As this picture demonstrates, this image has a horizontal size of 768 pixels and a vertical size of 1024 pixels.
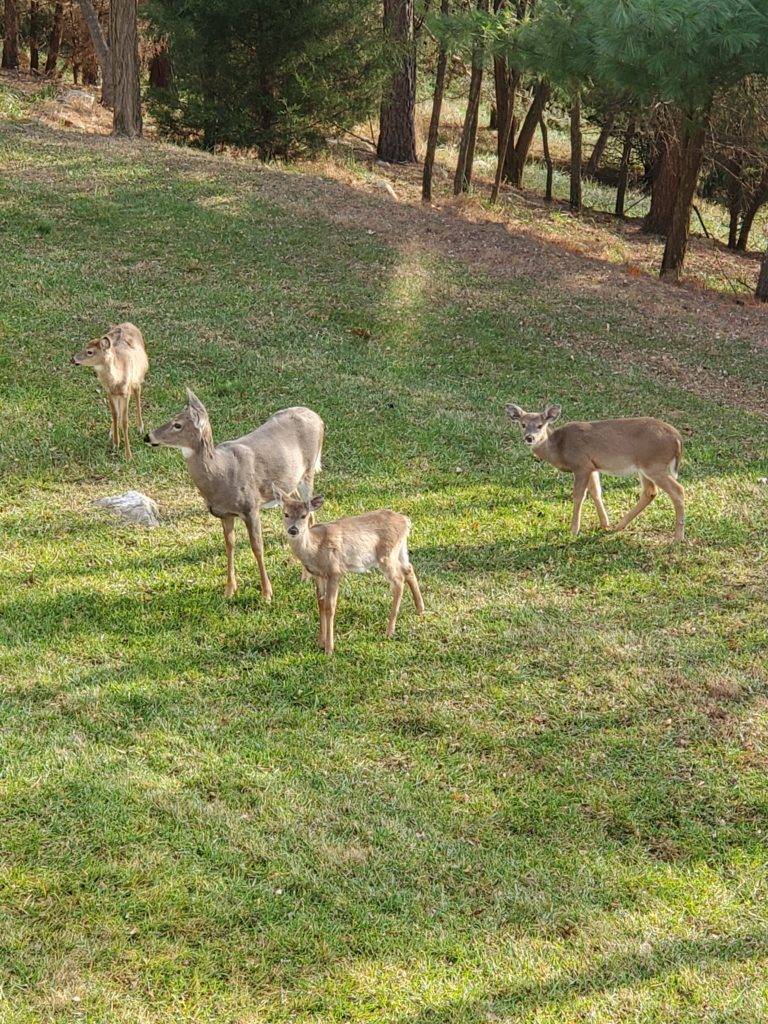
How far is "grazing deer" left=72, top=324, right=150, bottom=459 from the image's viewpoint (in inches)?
401

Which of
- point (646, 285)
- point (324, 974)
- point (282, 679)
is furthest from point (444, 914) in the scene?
point (646, 285)

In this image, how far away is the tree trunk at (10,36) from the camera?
3146 cm

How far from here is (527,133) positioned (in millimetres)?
29609

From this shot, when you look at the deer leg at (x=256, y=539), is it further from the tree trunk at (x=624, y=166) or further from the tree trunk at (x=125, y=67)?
the tree trunk at (x=624, y=166)

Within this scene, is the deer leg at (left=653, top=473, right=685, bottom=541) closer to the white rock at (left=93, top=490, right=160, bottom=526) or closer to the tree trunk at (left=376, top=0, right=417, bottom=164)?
the white rock at (left=93, top=490, right=160, bottom=526)

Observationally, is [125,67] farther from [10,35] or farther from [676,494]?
[676,494]

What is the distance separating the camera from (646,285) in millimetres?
19766

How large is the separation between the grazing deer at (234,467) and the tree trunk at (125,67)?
16614 mm

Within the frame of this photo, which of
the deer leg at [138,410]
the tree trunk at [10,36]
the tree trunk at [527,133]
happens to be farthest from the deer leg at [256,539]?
the tree trunk at [10,36]

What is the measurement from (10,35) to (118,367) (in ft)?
88.1

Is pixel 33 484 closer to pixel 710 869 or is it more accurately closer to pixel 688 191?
pixel 710 869

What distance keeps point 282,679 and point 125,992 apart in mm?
2673

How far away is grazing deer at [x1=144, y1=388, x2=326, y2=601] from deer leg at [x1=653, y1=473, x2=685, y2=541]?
10.6 feet

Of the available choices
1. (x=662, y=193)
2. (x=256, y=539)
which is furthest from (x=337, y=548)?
(x=662, y=193)
